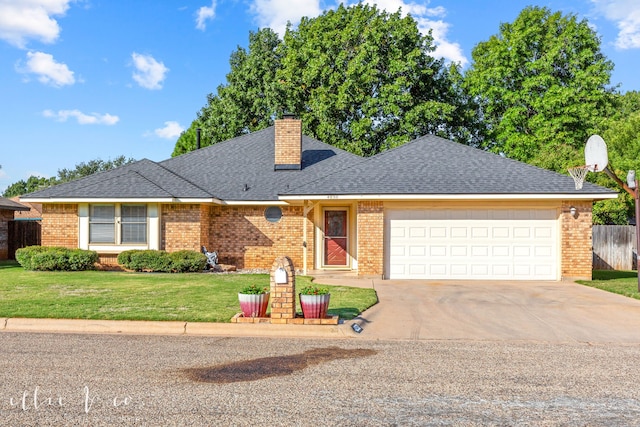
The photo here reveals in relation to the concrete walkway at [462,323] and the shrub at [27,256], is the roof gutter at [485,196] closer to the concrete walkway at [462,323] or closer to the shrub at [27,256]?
the concrete walkway at [462,323]

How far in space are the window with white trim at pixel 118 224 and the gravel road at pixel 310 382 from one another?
35.5 feet

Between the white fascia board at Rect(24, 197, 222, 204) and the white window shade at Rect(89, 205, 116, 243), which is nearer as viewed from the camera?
the white fascia board at Rect(24, 197, 222, 204)

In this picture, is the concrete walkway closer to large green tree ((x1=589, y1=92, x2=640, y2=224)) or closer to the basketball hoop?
the basketball hoop

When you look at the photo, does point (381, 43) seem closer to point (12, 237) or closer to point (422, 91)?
point (422, 91)

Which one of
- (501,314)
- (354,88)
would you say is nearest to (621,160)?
(354,88)

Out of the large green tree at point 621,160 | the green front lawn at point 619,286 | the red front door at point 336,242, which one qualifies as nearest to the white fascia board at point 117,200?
the red front door at point 336,242

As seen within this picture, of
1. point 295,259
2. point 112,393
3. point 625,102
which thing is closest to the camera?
point 112,393

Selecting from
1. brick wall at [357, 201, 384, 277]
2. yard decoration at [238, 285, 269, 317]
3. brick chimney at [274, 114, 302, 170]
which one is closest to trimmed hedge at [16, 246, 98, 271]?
brick chimney at [274, 114, 302, 170]

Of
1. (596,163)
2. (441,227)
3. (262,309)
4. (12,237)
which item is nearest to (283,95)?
(12,237)

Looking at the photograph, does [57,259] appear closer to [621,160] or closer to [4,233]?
[4,233]

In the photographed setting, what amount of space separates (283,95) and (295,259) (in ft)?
54.8

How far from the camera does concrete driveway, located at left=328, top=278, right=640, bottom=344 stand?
851cm

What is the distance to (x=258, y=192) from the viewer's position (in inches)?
779

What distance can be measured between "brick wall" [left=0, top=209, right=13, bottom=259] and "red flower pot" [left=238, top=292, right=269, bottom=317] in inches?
767
